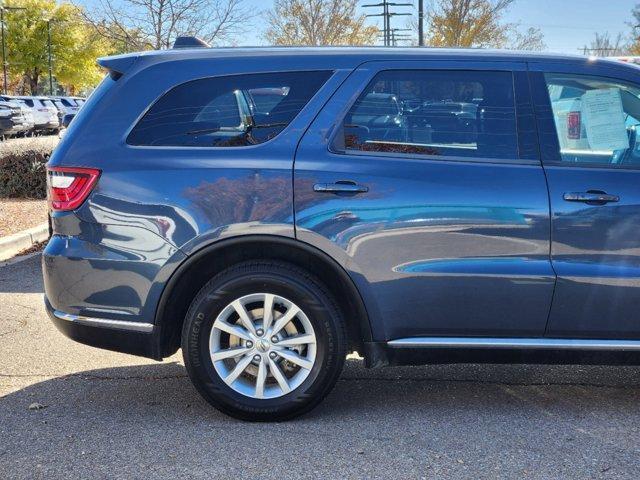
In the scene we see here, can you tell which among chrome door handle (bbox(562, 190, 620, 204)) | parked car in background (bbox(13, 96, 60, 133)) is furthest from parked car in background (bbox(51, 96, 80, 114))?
chrome door handle (bbox(562, 190, 620, 204))

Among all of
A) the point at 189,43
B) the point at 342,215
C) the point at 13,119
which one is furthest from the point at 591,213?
the point at 13,119

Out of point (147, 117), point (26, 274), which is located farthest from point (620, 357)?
point (26, 274)

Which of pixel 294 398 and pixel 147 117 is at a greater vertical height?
pixel 147 117

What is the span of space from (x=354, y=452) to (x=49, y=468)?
1337 mm

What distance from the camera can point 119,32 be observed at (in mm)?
18641

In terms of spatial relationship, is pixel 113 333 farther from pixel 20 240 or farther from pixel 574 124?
pixel 20 240

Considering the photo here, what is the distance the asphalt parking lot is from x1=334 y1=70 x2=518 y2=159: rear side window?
1342 mm

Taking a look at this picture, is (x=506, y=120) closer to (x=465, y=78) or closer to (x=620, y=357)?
(x=465, y=78)

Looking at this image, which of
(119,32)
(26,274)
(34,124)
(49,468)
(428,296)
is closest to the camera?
(49,468)

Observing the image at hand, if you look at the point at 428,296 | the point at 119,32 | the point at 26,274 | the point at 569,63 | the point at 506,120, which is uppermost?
the point at 119,32

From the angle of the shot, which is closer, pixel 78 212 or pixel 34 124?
pixel 78 212

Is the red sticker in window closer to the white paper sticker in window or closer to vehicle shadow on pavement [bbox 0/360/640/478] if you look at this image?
the white paper sticker in window

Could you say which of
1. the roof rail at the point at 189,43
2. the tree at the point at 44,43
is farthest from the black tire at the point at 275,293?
the tree at the point at 44,43

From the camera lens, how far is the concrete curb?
9.01 metres
